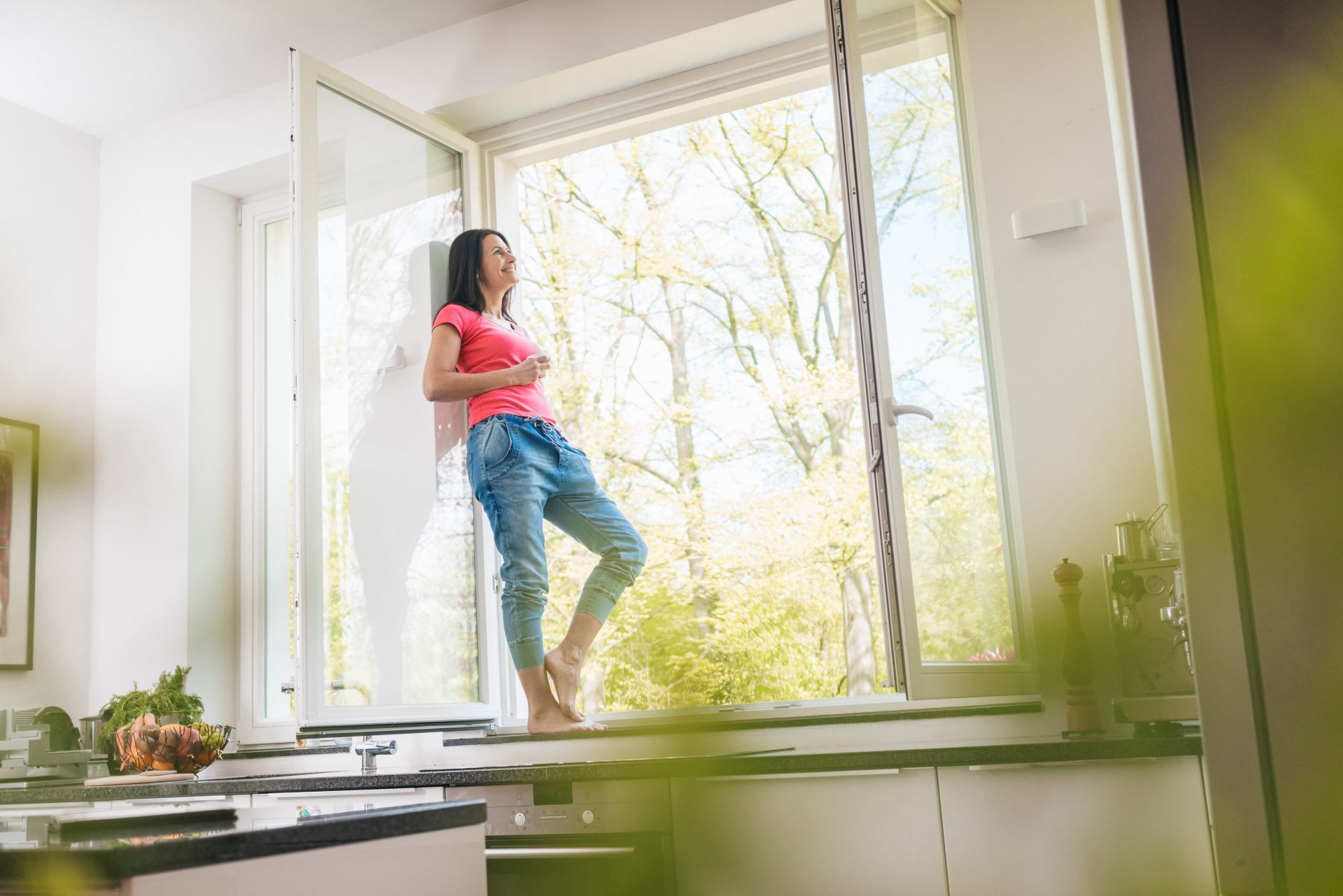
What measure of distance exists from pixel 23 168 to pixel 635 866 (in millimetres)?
4104

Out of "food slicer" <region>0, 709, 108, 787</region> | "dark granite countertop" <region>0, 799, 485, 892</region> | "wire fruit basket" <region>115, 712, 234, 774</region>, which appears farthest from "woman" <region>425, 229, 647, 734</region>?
"dark granite countertop" <region>0, 799, 485, 892</region>

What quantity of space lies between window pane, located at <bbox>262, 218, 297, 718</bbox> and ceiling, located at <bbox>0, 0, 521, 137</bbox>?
1.74 feet

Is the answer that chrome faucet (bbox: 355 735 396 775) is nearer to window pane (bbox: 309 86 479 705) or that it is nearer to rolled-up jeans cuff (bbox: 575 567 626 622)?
window pane (bbox: 309 86 479 705)

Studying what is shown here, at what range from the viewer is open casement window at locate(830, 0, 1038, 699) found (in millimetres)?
2016

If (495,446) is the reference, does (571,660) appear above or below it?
below

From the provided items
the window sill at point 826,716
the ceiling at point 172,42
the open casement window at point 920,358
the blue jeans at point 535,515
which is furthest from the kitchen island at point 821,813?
the ceiling at point 172,42

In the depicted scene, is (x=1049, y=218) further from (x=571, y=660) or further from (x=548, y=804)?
(x=548, y=804)

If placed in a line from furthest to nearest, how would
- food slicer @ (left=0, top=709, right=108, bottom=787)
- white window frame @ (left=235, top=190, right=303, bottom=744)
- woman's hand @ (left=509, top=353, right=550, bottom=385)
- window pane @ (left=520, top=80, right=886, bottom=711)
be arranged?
window pane @ (left=520, top=80, right=886, bottom=711), white window frame @ (left=235, top=190, right=303, bottom=744), food slicer @ (left=0, top=709, right=108, bottom=787), woman's hand @ (left=509, top=353, right=550, bottom=385)

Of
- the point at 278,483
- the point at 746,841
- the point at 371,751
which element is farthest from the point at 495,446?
the point at 746,841

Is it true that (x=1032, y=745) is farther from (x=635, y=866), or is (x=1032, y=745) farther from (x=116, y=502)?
(x=116, y=502)

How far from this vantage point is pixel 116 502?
3609 mm

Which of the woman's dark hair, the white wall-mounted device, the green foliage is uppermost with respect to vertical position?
the woman's dark hair

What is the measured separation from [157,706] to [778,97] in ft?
8.21

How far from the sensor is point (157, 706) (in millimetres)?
3139
